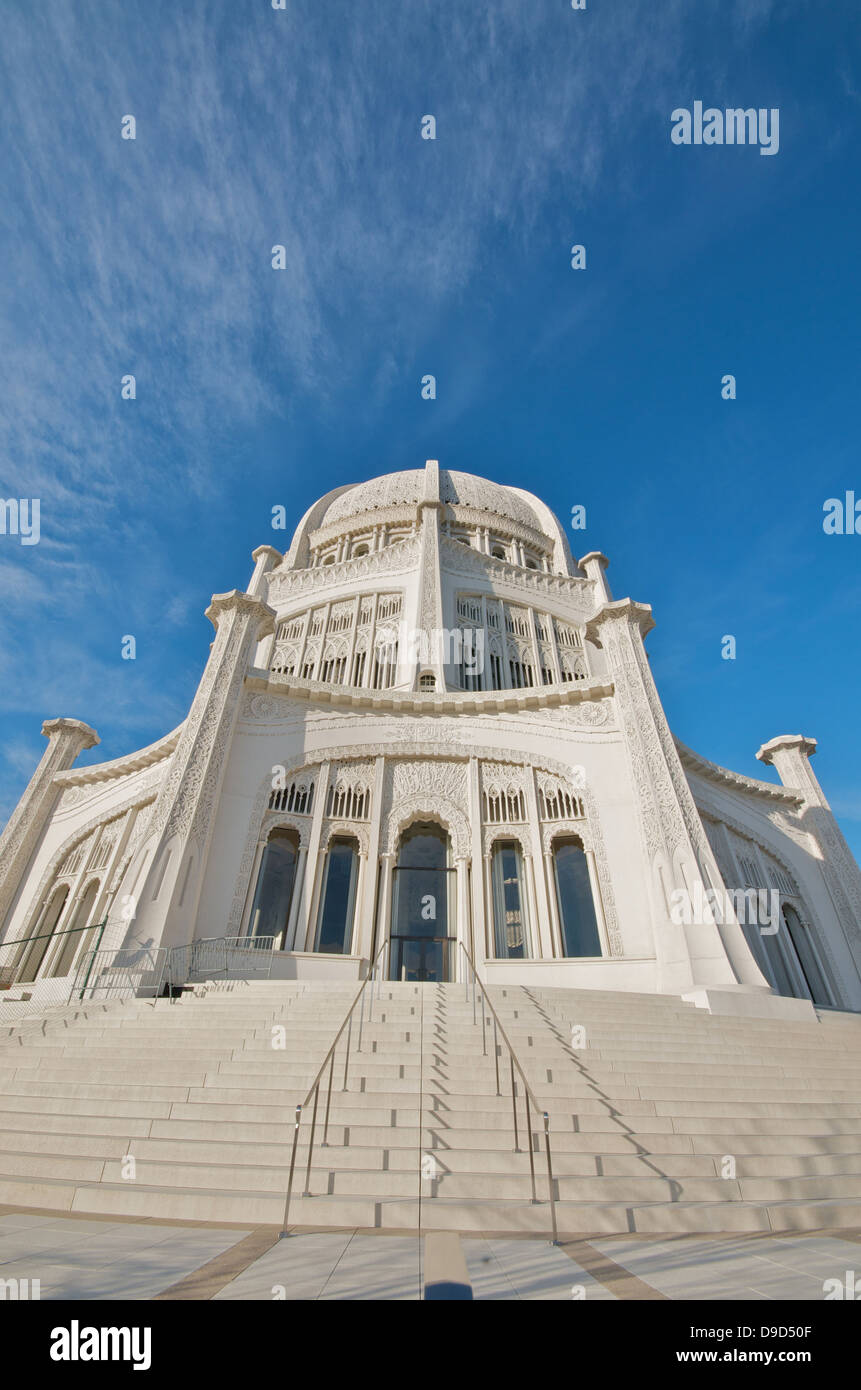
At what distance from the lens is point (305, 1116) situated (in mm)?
5594

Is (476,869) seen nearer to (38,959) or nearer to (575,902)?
(575,902)

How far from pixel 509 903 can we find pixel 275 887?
18.2 ft

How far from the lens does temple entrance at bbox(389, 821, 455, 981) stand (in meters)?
13.9

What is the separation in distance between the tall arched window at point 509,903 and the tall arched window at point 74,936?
1046cm

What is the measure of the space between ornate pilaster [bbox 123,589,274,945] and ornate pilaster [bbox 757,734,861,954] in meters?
18.4

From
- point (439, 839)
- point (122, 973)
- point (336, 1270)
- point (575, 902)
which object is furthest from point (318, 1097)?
point (439, 839)

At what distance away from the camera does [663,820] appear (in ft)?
47.2

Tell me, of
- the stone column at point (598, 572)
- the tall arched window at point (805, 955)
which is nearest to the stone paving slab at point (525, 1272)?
the tall arched window at point (805, 955)

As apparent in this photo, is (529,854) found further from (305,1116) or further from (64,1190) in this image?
(64,1190)

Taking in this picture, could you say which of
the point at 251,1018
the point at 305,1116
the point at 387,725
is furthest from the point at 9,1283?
the point at 387,725

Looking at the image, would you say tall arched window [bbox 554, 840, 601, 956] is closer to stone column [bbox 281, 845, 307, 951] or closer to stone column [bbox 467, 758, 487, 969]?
stone column [bbox 467, 758, 487, 969]

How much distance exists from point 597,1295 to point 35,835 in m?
22.3

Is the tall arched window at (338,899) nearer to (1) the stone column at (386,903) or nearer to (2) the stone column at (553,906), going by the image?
(1) the stone column at (386,903)

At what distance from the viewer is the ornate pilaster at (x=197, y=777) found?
12617mm
